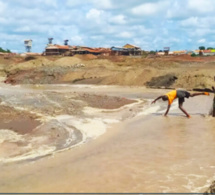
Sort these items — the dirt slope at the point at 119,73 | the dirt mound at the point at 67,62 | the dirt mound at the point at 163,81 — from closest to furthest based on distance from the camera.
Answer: the dirt slope at the point at 119,73
the dirt mound at the point at 163,81
the dirt mound at the point at 67,62

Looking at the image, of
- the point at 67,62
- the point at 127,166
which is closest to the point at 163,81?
the point at 67,62

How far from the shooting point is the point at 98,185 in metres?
6.82

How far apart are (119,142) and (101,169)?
2.65 metres

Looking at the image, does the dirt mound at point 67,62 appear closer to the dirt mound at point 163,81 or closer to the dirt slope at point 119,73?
the dirt slope at point 119,73

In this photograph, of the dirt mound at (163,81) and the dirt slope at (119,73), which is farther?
the dirt mound at (163,81)

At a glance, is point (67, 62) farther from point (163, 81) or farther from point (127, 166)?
point (127, 166)

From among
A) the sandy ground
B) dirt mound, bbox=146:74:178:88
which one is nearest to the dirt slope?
dirt mound, bbox=146:74:178:88

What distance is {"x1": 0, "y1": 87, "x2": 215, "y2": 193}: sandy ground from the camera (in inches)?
266

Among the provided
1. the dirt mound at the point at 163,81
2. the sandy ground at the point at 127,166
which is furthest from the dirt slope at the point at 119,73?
the sandy ground at the point at 127,166

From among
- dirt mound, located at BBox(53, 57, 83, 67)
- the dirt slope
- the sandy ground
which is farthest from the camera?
dirt mound, located at BBox(53, 57, 83, 67)

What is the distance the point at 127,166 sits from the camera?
7.99 meters

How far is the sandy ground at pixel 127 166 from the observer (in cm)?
675

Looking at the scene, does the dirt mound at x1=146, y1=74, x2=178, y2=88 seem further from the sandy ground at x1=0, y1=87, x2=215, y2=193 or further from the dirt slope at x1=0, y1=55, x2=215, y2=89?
the sandy ground at x1=0, y1=87, x2=215, y2=193

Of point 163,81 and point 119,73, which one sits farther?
point 119,73
